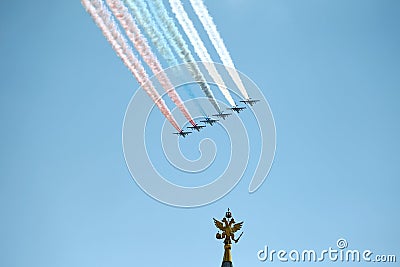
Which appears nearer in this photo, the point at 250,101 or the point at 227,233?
the point at 227,233

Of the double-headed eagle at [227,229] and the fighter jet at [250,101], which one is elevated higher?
the fighter jet at [250,101]

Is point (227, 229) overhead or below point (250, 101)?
below

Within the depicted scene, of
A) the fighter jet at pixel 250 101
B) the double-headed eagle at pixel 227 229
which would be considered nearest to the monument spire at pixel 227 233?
the double-headed eagle at pixel 227 229

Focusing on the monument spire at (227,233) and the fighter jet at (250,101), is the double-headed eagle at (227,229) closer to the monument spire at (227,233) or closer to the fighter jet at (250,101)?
the monument spire at (227,233)

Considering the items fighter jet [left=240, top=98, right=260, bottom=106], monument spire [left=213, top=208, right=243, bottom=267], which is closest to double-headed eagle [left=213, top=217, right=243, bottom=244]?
monument spire [left=213, top=208, right=243, bottom=267]

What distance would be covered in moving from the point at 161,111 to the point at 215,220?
49.1 feet

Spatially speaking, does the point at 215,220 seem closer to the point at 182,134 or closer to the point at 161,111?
the point at 161,111

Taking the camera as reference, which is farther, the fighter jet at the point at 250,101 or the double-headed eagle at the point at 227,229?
the fighter jet at the point at 250,101

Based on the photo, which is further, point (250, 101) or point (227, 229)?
point (250, 101)

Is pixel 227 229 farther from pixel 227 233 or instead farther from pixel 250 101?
pixel 250 101

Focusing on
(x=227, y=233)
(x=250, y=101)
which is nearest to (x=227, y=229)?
Answer: (x=227, y=233)

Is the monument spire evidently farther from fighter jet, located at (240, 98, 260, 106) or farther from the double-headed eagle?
fighter jet, located at (240, 98, 260, 106)

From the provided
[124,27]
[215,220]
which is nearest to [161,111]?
[124,27]

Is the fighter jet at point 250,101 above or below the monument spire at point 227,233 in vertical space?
above
